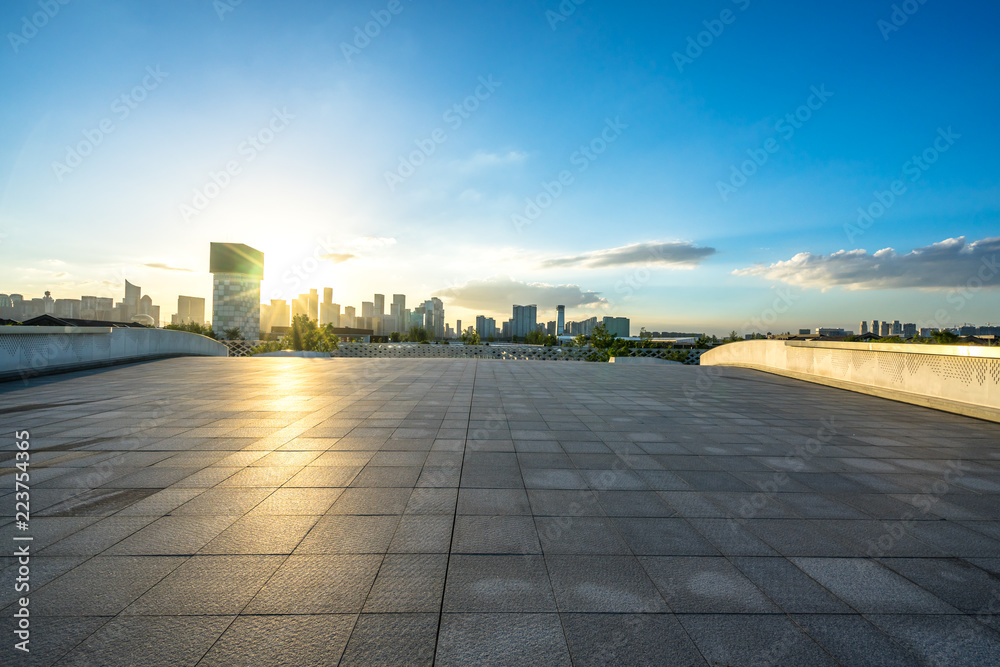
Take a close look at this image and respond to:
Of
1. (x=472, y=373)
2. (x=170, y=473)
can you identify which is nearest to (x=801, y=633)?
(x=170, y=473)

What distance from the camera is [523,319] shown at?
540 ft

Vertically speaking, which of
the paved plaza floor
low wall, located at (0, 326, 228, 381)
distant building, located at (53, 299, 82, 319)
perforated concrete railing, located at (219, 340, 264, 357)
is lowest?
perforated concrete railing, located at (219, 340, 264, 357)

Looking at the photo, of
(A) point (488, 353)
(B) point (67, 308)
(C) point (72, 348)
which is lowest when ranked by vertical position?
(A) point (488, 353)

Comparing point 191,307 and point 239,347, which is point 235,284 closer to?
point 191,307

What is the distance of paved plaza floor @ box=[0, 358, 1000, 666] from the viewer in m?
2.57

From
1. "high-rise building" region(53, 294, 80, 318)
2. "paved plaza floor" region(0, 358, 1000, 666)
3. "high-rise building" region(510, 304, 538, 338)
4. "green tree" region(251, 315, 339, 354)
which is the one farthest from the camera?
"high-rise building" region(510, 304, 538, 338)

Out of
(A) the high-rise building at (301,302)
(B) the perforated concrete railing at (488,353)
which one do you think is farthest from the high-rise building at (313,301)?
(B) the perforated concrete railing at (488,353)

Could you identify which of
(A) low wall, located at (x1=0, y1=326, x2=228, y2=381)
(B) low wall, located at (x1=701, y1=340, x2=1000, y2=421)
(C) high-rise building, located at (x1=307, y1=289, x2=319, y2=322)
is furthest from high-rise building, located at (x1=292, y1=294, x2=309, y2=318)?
(B) low wall, located at (x1=701, y1=340, x2=1000, y2=421)

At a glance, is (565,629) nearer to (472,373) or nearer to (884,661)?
(884,661)

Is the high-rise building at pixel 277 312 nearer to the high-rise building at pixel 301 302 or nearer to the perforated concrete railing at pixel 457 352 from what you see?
the high-rise building at pixel 301 302

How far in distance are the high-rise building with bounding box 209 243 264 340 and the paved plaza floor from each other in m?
154

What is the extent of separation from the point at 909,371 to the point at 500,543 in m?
13.2

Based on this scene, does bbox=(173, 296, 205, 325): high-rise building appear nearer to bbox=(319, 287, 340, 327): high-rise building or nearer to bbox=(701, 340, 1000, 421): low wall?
bbox=(319, 287, 340, 327): high-rise building

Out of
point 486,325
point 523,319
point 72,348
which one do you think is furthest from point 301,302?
point 72,348
